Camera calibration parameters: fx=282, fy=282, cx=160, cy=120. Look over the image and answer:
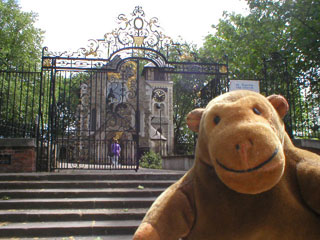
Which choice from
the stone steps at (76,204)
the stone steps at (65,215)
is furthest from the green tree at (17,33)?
the stone steps at (65,215)

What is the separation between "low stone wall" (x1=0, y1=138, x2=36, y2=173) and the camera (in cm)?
732

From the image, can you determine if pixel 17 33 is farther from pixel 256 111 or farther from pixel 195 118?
pixel 256 111

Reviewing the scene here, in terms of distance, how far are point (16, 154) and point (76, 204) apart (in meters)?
3.16

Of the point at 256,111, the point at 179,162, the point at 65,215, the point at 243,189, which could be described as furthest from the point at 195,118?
the point at 179,162

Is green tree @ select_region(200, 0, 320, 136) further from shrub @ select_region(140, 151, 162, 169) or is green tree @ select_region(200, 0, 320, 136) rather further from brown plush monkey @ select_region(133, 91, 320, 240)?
brown plush monkey @ select_region(133, 91, 320, 240)

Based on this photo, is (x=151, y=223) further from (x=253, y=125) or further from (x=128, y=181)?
(x=128, y=181)

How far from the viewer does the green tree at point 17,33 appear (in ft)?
63.8

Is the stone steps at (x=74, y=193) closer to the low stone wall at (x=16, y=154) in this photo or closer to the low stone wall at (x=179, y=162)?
the low stone wall at (x=16, y=154)

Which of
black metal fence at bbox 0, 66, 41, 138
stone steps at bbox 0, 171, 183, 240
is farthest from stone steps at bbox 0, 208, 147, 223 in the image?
black metal fence at bbox 0, 66, 41, 138

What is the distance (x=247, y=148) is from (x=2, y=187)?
6.09 meters

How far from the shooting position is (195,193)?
1664 mm

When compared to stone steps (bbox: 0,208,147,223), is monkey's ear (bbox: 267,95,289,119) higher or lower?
higher

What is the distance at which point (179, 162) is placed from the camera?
1038cm

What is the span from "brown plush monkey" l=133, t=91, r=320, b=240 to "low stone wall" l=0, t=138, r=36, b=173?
669 centimetres
